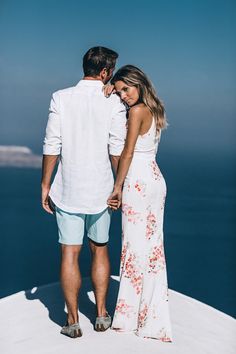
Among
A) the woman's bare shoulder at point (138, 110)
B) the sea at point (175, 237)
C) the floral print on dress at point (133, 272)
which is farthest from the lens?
the sea at point (175, 237)

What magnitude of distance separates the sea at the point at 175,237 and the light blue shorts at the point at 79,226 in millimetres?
9882

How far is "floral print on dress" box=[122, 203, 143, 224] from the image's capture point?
3.21 meters

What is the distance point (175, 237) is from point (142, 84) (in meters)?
16.6

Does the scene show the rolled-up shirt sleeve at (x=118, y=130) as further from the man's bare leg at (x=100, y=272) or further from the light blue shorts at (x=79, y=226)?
the man's bare leg at (x=100, y=272)

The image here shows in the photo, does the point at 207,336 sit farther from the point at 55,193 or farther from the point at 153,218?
the point at 55,193

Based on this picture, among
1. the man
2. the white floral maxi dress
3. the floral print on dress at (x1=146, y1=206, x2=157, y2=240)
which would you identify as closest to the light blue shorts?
the man

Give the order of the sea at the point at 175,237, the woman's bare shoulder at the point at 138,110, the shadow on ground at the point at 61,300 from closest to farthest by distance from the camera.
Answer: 1. the woman's bare shoulder at the point at 138,110
2. the shadow on ground at the point at 61,300
3. the sea at the point at 175,237

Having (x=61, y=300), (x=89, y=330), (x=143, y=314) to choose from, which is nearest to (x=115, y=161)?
(x=143, y=314)

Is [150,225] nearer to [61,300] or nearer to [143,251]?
[143,251]

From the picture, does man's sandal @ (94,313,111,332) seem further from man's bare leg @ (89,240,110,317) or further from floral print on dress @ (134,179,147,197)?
floral print on dress @ (134,179,147,197)

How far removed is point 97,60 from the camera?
308cm

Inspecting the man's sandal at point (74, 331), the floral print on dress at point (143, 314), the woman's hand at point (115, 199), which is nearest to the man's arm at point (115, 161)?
the woman's hand at point (115, 199)

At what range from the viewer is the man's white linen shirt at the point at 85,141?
3088mm

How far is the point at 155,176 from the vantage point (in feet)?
10.5
